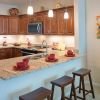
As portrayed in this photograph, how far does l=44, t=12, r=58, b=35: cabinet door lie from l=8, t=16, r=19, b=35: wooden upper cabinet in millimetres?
1738

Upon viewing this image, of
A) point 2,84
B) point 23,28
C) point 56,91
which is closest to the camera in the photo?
point 2,84

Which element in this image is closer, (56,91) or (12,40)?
(56,91)

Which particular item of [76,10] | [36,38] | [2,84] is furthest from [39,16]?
[2,84]

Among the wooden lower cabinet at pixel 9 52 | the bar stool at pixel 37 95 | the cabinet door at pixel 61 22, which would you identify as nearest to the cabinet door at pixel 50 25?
the cabinet door at pixel 61 22

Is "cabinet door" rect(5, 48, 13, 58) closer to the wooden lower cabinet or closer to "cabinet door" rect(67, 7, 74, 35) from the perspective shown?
the wooden lower cabinet

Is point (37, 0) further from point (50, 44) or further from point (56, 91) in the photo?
point (56, 91)

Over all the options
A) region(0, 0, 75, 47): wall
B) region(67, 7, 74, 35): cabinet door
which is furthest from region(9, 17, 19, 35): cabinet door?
region(67, 7, 74, 35): cabinet door

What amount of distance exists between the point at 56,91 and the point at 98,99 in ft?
3.52

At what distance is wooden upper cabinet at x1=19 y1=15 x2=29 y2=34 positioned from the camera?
6652mm

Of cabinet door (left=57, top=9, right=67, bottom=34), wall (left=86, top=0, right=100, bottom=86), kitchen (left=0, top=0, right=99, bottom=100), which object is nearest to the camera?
kitchen (left=0, top=0, right=99, bottom=100)

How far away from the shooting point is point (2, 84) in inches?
105

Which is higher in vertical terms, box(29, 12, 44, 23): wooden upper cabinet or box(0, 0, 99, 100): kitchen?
box(29, 12, 44, 23): wooden upper cabinet

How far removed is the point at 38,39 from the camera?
680cm

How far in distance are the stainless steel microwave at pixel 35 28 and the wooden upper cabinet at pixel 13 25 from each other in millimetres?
938
